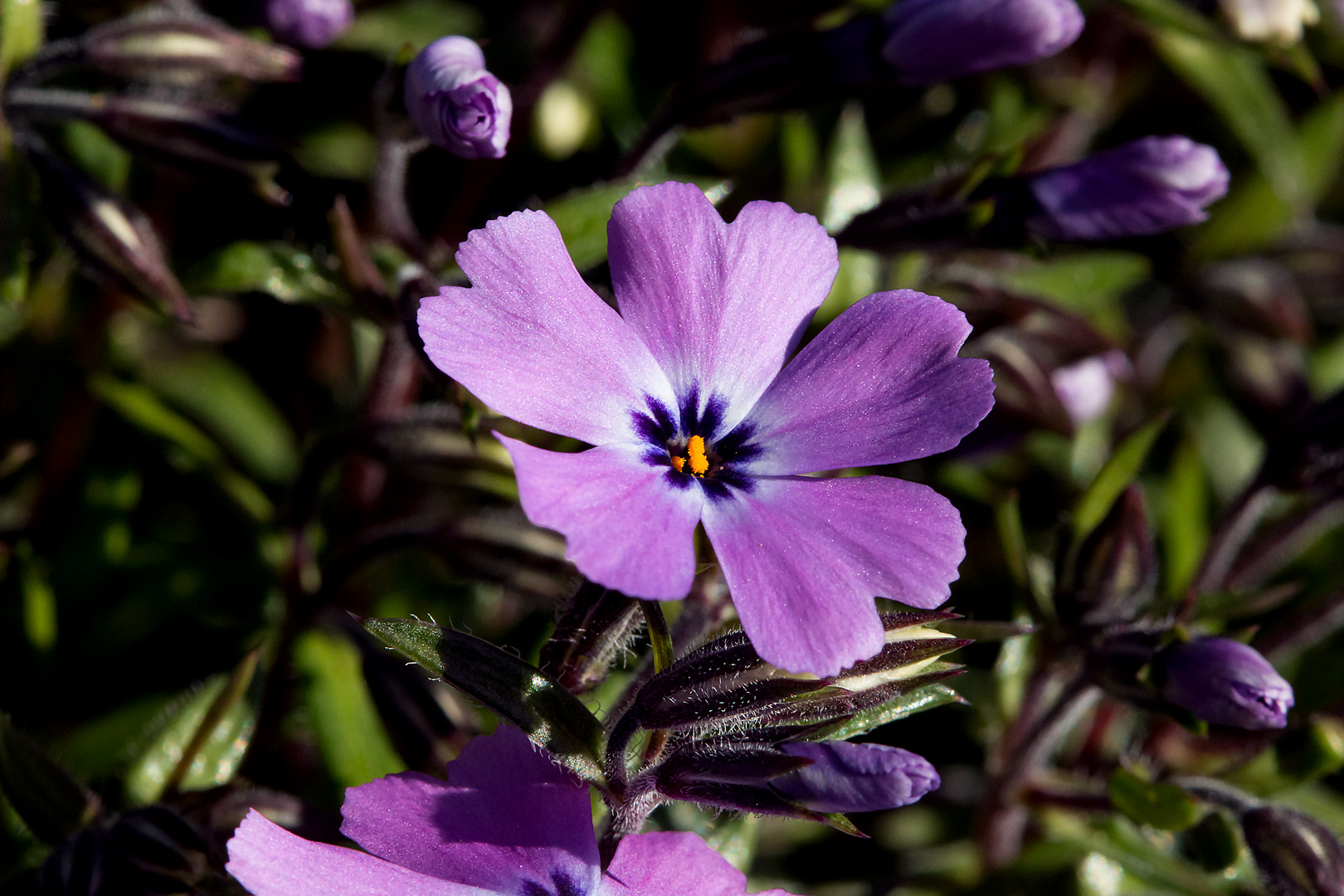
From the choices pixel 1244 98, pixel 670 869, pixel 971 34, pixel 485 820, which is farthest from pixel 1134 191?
pixel 485 820

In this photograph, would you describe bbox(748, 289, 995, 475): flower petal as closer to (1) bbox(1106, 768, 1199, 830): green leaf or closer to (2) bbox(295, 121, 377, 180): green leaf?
(1) bbox(1106, 768, 1199, 830): green leaf

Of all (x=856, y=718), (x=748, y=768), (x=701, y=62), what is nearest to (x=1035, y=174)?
(x=856, y=718)

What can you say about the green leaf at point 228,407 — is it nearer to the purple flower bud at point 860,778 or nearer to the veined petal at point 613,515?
the veined petal at point 613,515

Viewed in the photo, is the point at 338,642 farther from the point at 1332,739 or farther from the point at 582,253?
the point at 1332,739

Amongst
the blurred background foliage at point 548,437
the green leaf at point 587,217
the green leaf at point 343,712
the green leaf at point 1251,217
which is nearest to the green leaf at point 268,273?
the blurred background foliage at point 548,437

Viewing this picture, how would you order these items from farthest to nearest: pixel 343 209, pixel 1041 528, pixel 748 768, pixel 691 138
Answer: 1. pixel 691 138
2. pixel 1041 528
3. pixel 343 209
4. pixel 748 768

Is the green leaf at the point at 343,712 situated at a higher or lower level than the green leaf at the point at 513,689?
lower

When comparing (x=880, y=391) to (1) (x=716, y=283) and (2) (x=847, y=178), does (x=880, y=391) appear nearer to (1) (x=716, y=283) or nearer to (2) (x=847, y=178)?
(1) (x=716, y=283)
